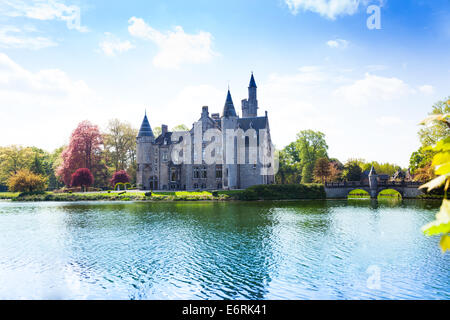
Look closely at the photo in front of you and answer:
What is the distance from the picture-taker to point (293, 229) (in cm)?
2297

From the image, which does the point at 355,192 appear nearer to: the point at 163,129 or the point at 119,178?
the point at 163,129

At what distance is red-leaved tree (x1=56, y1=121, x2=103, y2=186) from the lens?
2464 inches

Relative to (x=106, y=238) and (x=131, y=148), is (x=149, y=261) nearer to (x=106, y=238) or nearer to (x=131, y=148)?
(x=106, y=238)

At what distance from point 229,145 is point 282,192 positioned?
42.5 feet

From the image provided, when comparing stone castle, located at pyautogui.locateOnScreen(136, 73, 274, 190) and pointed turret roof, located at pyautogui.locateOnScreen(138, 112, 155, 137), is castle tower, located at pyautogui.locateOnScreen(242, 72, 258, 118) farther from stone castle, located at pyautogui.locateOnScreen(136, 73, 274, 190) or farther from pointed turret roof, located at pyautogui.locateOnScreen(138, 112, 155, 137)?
pointed turret roof, located at pyautogui.locateOnScreen(138, 112, 155, 137)

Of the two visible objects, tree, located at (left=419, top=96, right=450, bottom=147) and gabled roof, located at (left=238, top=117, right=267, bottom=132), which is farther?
gabled roof, located at (left=238, top=117, right=267, bottom=132)

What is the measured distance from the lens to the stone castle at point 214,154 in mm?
56812

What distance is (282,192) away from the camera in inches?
2005

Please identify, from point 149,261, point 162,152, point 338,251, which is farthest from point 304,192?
point 149,261

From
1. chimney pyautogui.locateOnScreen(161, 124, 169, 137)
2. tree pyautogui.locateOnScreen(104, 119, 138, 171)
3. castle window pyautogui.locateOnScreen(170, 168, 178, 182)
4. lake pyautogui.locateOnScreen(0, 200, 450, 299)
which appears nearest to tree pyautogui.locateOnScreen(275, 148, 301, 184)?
castle window pyautogui.locateOnScreen(170, 168, 178, 182)

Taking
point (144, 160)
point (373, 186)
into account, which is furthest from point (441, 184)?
point (144, 160)

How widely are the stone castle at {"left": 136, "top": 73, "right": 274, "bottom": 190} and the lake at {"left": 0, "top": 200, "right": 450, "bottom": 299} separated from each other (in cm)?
3218

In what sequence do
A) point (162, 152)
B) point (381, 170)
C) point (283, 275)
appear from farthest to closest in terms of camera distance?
1. point (381, 170)
2. point (162, 152)
3. point (283, 275)
